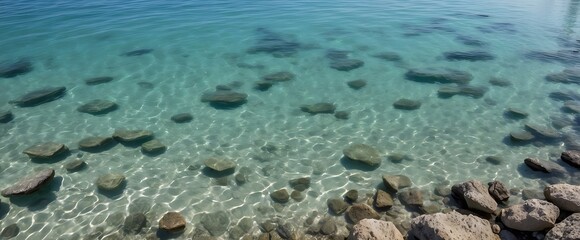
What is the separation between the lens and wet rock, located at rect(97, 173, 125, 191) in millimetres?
9995

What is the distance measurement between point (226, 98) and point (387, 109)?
6.09 m

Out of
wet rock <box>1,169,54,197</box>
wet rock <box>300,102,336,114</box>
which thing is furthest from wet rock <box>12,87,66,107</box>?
wet rock <box>300,102,336,114</box>

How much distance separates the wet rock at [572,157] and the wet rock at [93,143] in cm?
1342

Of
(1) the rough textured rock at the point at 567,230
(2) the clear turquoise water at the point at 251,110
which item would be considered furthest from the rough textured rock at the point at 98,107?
(1) the rough textured rock at the point at 567,230

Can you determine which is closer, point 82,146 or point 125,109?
point 82,146

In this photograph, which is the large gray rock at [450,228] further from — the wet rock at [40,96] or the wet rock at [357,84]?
the wet rock at [40,96]

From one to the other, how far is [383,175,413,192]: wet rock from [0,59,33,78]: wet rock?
17.2 meters

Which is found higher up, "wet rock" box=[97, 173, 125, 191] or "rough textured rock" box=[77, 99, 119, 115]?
"rough textured rock" box=[77, 99, 119, 115]

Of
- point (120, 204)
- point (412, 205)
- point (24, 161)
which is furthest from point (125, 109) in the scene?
point (412, 205)

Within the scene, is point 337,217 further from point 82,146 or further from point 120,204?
point 82,146

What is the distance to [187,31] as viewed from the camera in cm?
2550

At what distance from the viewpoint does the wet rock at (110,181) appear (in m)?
9.99

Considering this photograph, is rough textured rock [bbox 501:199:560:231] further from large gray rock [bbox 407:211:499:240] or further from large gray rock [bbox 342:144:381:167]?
large gray rock [bbox 342:144:381:167]

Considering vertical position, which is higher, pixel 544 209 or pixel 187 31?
pixel 187 31
